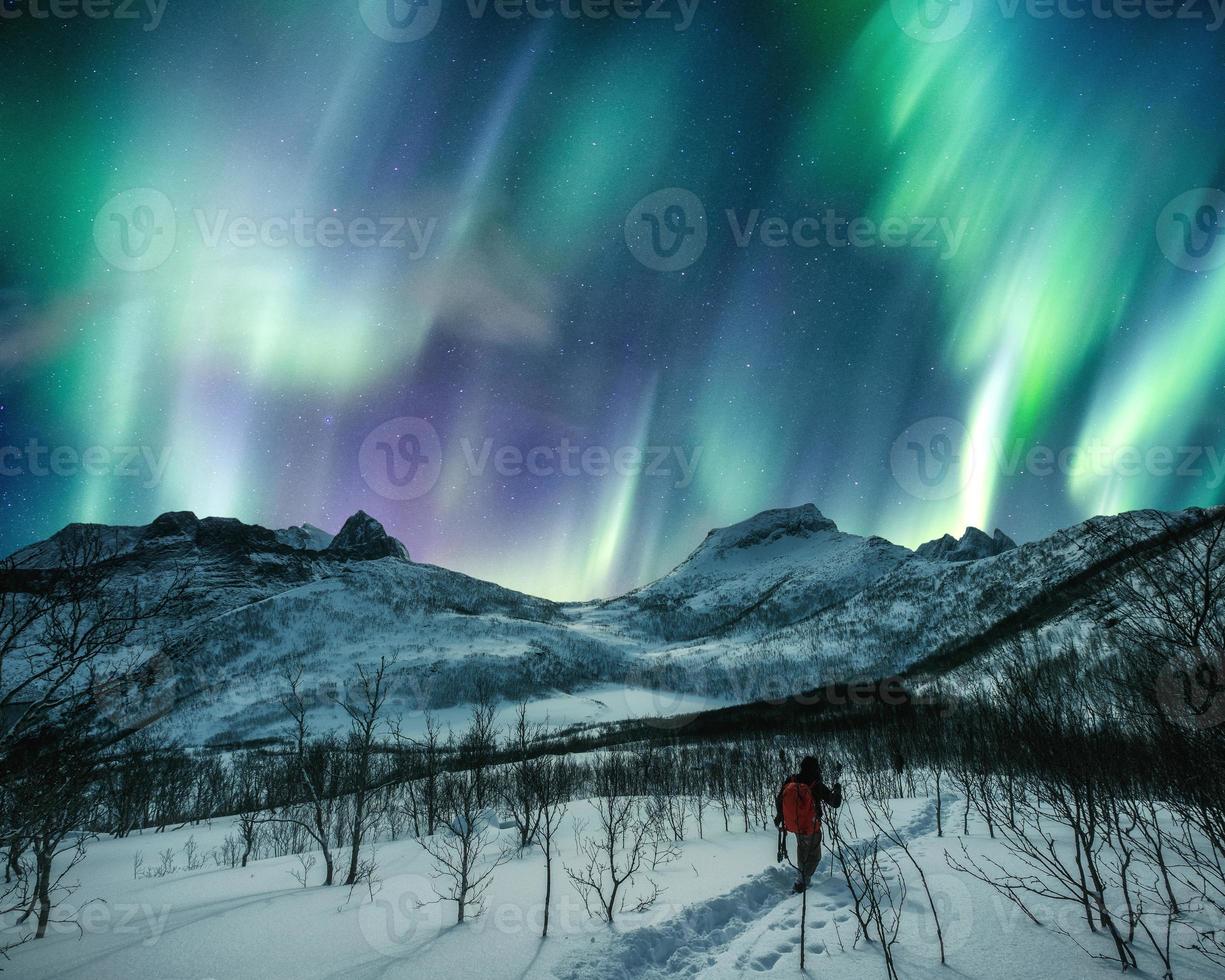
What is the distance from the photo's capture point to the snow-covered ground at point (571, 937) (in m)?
7.12

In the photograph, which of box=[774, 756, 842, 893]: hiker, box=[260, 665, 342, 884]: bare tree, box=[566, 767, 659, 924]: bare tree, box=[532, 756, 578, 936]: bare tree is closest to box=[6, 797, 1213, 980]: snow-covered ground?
box=[566, 767, 659, 924]: bare tree

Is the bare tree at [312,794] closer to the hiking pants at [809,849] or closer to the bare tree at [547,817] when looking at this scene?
the bare tree at [547,817]

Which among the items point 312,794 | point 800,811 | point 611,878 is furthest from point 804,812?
point 312,794

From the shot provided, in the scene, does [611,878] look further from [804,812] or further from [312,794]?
[312,794]

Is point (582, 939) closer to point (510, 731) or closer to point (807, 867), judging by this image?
point (807, 867)

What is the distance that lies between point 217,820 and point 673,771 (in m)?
46.0

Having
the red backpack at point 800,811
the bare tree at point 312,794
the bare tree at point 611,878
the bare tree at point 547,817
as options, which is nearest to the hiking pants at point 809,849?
the red backpack at point 800,811

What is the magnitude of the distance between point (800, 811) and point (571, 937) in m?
4.67

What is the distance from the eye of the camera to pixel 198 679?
173 metres

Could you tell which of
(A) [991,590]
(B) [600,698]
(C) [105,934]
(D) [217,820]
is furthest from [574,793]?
(A) [991,590]

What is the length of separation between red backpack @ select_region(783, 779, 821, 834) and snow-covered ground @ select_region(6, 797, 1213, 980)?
124cm

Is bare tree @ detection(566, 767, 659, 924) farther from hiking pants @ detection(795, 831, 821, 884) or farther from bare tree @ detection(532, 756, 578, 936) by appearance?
hiking pants @ detection(795, 831, 821, 884)

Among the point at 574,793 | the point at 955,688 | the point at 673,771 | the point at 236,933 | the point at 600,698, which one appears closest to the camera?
the point at 236,933

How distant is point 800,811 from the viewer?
10.4 metres
